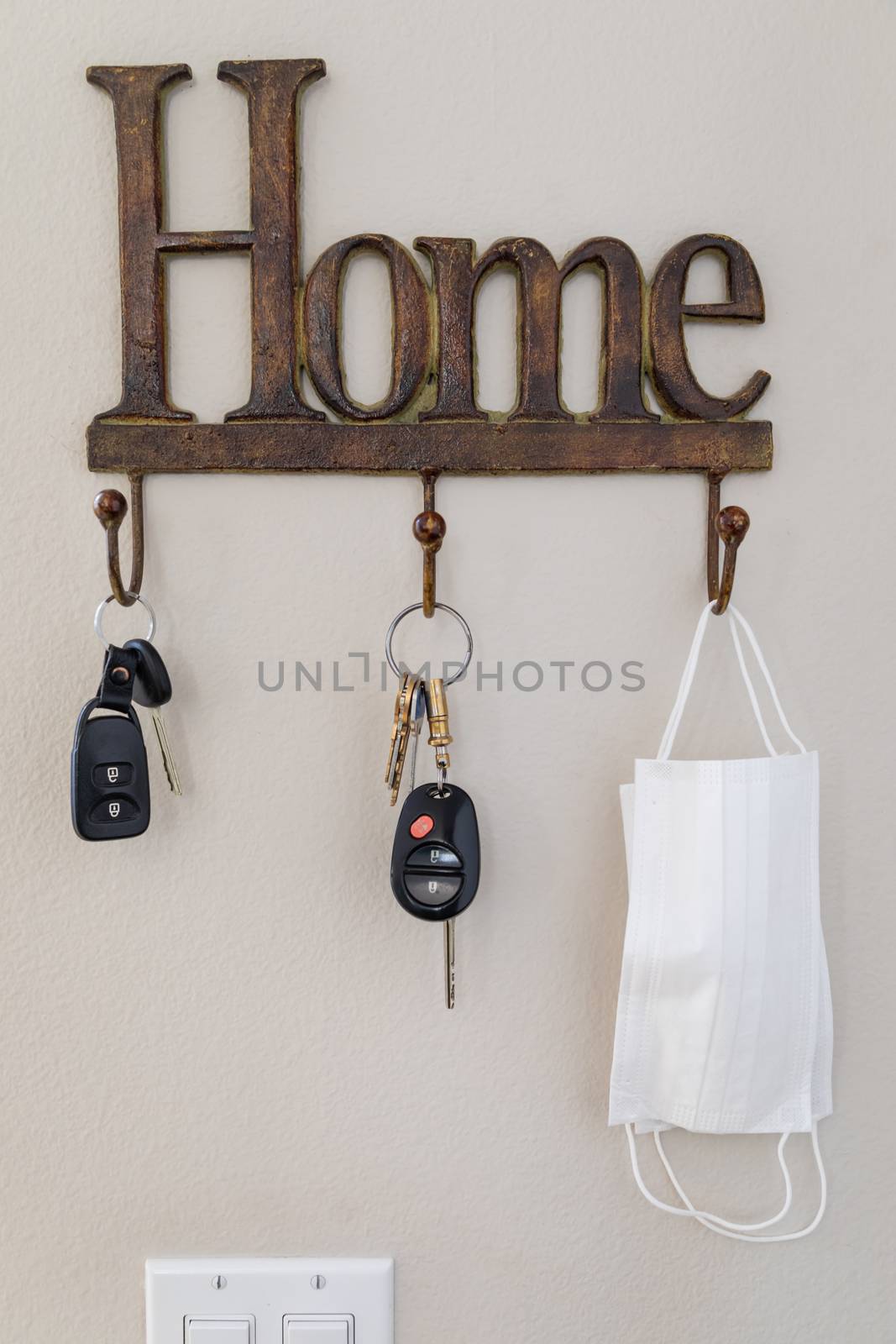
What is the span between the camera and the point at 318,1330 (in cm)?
65

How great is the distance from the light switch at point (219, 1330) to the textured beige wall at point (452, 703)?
0.16ft

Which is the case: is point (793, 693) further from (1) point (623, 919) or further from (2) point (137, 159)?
(2) point (137, 159)

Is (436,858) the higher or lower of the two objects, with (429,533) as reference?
lower

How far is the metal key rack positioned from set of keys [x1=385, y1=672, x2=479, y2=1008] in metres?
0.09

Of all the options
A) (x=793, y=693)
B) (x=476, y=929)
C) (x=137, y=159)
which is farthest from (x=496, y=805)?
(x=137, y=159)

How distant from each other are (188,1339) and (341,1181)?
5.8 inches

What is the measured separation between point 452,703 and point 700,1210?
0.40 meters

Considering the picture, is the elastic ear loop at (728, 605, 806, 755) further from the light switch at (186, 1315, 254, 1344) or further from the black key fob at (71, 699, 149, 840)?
the light switch at (186, 1315, 254, 1344)

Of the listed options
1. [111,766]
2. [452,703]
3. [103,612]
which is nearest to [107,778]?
[111,766]

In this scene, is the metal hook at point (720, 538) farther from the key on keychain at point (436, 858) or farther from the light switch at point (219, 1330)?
the light switch at point (219, 1330)

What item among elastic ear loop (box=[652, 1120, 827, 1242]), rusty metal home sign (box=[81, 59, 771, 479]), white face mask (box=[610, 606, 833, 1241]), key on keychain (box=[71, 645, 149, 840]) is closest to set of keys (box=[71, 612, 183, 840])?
key on keychain (box=[71, 645, 149, 840])

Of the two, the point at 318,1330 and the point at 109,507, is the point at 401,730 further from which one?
the point at 318,1330

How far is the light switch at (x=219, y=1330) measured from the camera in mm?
646

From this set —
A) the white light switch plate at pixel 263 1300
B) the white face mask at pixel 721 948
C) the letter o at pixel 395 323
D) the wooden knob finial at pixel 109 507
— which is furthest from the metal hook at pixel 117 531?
the white light switch plate at pixel 263 1300
